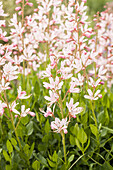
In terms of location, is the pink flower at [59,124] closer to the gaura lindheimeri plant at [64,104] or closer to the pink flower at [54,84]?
the gaura lindheimeri plant at [64,104]

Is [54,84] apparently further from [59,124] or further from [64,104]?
[64,104]

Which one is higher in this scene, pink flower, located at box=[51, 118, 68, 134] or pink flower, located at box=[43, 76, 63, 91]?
pink flower, located at box=[43, 76, 63, 91]

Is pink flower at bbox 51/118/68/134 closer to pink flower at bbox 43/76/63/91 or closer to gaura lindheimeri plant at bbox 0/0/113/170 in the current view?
gaura lindheimeri plant at bbox 0/0/113/170

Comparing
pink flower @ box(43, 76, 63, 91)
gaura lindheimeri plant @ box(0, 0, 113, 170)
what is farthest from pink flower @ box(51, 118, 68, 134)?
pink flower @ box(43, 76, 63, 91)

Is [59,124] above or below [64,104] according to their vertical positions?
above

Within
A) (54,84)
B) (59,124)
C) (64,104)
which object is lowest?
(64,104)

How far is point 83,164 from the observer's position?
1899 millimetres

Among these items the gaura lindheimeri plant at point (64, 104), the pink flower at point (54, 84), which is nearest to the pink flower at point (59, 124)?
the gaura lindheimeri plant at point (64, 104)

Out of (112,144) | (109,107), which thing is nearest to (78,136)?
(112,144)

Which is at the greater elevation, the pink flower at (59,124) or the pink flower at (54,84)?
the pink flower at (54,84)

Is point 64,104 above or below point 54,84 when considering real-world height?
below

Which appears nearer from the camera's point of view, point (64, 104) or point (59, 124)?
point (59, 124)

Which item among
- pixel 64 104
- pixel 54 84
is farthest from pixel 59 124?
pixel 64 104

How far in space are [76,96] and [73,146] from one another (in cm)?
60
